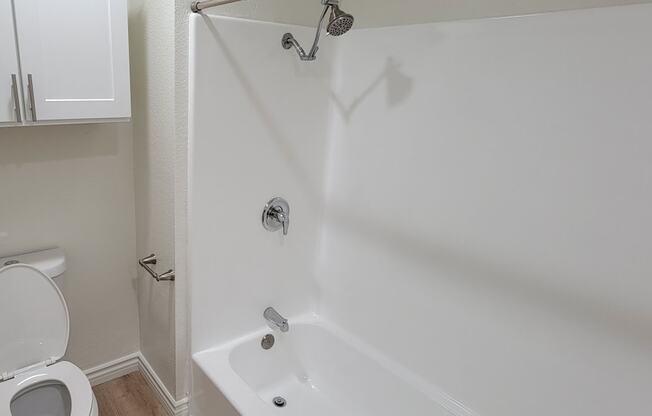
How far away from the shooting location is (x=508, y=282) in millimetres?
1405

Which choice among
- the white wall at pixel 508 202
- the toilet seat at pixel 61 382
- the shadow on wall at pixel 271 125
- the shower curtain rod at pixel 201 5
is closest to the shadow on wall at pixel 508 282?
the white wall at pixel 508 202

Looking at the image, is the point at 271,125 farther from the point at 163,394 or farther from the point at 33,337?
the point at 163,394

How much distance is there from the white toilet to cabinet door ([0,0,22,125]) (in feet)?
1.84

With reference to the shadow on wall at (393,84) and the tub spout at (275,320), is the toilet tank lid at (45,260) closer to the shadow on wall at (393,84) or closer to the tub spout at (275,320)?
the tub spout at (275,320)

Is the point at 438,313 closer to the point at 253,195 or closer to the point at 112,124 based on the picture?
the point at 253,195

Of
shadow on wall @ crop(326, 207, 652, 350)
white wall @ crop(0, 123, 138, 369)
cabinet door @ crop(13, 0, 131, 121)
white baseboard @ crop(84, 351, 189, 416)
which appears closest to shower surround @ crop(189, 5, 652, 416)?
shadow on wall @ crop(326, 207, 652, 350)

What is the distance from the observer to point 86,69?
4.81ft

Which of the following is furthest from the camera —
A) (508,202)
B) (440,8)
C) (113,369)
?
(113,369)

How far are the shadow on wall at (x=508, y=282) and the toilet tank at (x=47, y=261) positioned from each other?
4.02 feet

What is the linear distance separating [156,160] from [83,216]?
17.5 inches

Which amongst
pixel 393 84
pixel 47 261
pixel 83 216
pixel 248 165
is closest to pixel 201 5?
pixel 248 165

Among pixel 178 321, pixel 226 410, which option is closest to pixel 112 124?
pixel 178 321

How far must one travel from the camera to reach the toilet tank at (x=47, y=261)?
1.66m

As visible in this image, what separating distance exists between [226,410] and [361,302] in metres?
0.72
